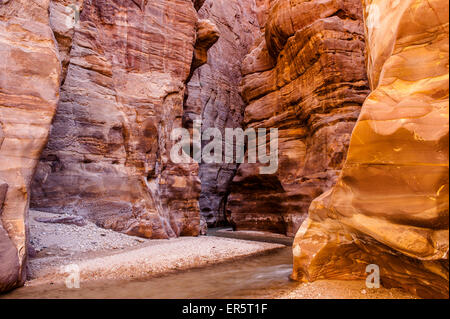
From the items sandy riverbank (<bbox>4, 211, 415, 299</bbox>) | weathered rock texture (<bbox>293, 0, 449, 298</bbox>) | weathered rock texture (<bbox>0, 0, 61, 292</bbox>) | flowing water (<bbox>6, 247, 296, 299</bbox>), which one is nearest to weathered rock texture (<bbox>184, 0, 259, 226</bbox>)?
sandy riverbank (<bbox>4, 211, 415, 299</bbox>)

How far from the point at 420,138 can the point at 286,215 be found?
13.2m

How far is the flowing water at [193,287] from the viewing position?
4828 millimetres

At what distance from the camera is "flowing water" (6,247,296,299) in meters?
4.83

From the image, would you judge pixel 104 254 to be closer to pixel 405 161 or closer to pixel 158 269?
pixel 158 269

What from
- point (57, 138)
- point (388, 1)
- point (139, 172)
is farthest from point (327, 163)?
point (57, 138)

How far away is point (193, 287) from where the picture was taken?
17.5 feet

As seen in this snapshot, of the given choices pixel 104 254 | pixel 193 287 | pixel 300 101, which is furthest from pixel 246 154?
pixel 193 287

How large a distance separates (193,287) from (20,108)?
183 inches

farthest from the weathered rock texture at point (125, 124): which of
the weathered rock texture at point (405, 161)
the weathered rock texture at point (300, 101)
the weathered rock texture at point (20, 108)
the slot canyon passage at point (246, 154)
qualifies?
the weathered rock texture at point (405, 161)

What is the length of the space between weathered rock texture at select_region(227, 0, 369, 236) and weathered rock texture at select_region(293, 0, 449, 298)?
32.0ft

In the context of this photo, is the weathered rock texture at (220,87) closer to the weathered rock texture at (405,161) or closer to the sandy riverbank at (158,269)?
the sandy riverbank at (158,269)

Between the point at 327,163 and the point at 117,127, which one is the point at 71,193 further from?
the point at 327,163

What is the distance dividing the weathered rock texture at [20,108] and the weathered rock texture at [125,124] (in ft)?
4.93
